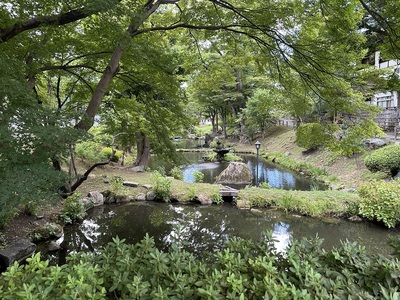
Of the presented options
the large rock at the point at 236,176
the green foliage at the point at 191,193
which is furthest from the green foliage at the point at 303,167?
the green foliage at the point at 191,193

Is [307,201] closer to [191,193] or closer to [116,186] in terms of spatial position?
[191,193]

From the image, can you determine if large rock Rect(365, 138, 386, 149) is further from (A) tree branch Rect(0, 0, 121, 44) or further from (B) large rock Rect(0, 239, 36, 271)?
(B) large rock Rect(0, 239, 36, 271)

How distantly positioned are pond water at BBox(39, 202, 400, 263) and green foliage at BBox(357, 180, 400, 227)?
28 centimetres

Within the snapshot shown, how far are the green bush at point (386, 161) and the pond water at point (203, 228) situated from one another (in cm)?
335

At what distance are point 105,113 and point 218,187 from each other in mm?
4563

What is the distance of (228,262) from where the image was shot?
2225 millimetres

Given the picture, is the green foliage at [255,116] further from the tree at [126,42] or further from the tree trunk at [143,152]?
the tree at [126,42]

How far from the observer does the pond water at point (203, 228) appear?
556cm

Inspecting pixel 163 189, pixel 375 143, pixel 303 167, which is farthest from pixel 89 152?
pixel 375 143

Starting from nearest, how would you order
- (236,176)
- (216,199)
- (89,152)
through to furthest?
(216,199), (89,152), (236,176)

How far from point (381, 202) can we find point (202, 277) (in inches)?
244

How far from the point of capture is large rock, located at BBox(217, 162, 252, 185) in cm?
1150

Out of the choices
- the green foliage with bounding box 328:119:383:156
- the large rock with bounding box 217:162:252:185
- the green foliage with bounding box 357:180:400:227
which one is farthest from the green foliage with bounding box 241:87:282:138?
the green foliage with bounding box 328:119:383:156

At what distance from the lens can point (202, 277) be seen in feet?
6.85
